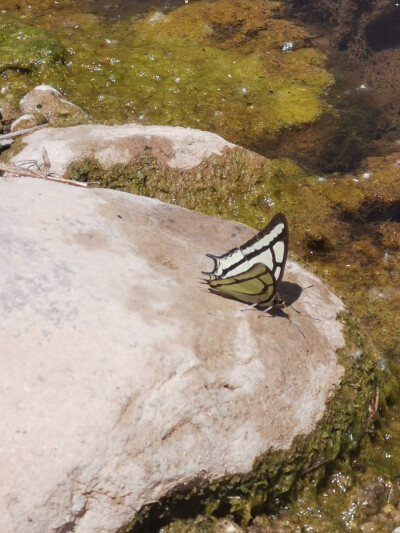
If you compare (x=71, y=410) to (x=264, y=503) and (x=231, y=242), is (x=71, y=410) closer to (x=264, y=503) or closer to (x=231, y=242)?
(x=264, y=503)

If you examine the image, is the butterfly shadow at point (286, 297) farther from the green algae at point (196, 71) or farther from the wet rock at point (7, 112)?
the wet rock at point (7, 112)

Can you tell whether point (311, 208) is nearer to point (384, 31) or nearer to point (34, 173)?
point (34, 173)

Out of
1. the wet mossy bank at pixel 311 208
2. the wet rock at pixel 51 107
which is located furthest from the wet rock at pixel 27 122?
the wet mossy bank at pixel 311 208

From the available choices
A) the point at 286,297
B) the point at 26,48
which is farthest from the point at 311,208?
the point at 26,48

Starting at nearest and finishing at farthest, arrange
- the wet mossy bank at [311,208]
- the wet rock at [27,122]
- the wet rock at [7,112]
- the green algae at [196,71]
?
the wet mossy bank at [311,208] < the wet rock at [27,122] < the wet rock at [7,112] < the green algae at [196,71]

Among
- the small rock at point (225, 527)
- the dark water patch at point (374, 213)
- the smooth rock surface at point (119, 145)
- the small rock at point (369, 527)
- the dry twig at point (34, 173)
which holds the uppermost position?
the dry twig at point (34, 173)

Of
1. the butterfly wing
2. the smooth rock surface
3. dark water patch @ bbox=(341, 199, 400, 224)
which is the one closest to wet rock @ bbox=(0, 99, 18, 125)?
the smooth rock surface

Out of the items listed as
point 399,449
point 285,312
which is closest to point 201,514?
point 285,312
